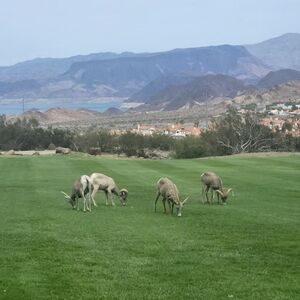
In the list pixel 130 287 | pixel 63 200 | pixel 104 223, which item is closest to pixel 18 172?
pixel 63 200

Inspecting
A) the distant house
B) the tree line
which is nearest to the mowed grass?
the tree line

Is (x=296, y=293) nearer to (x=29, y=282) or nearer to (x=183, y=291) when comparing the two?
(x=183, y=291)

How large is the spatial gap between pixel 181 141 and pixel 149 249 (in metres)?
79.5

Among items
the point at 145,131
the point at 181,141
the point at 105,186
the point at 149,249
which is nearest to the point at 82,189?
the point at 105,186

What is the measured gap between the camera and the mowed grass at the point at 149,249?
11.6m

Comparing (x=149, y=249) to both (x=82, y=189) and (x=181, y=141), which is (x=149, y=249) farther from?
(x=181, y=141)

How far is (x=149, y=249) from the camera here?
1513 centimetres

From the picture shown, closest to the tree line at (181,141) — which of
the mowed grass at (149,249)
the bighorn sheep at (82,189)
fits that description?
the bighorn sheep at (82,189)

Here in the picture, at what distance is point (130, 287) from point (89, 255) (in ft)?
9.71

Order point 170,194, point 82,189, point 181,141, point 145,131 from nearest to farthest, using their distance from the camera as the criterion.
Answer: point 170,194 → point 82,189 → point 181,141 → point 145,131

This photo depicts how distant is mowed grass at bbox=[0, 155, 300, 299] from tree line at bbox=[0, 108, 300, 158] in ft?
191

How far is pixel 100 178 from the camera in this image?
25.4 metres

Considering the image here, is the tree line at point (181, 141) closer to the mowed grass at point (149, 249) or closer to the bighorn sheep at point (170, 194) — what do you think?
the mowed grass at point (149, 249)

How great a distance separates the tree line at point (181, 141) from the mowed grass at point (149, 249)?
58148 millimetres
